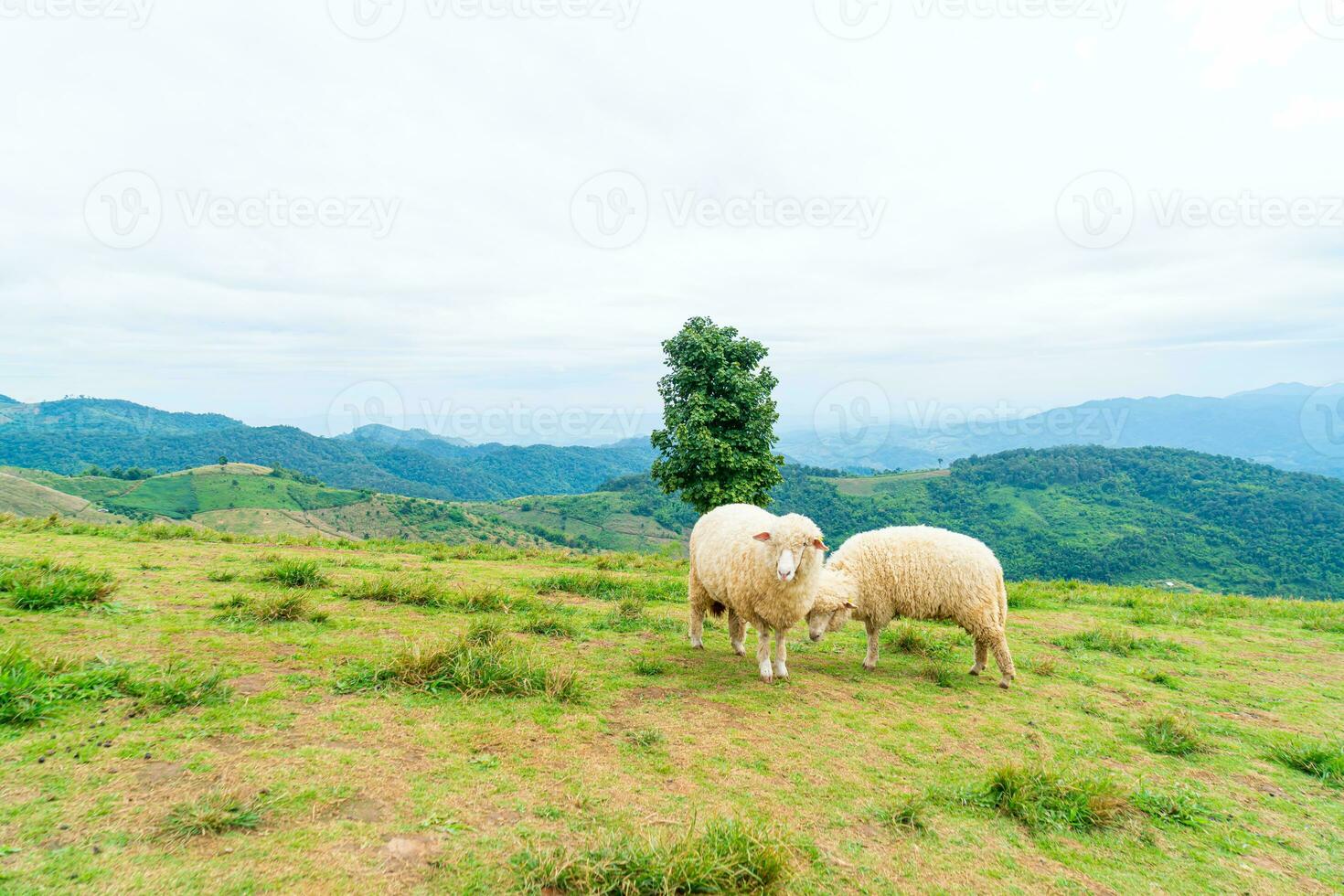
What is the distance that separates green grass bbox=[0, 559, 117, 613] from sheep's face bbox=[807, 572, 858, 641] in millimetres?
10268

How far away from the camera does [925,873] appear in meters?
4.18

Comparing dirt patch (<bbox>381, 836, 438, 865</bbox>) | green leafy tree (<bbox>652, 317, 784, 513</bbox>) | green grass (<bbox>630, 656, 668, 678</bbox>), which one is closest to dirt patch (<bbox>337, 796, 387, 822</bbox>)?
dirt patch (<bbox>381, 836, 438, 865</bbox>)

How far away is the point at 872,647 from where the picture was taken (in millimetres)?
9289

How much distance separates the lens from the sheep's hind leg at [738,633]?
9.41m

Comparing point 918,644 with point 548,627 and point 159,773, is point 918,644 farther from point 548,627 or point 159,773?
point 159,773

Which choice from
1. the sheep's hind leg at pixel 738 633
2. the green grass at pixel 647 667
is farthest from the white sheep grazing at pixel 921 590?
the green grass at pixel 647 667

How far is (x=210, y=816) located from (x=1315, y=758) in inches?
411

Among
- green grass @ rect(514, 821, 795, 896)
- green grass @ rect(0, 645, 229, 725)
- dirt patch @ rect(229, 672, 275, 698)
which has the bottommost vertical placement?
green grass @ rect(514, 821, 795, 896)

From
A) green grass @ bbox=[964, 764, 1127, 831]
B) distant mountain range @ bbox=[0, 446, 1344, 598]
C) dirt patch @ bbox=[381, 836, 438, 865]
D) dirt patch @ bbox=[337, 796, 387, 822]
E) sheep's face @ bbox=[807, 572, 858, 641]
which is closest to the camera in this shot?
dirt patch @ bbox=[381, 836, 438, 865]

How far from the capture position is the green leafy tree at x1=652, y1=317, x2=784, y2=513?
20375mm

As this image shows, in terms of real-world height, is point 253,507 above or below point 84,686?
below

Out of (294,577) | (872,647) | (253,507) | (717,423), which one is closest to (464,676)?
(872,647)

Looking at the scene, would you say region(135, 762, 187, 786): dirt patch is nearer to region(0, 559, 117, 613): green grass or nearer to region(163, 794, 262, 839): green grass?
region(163, 794, 262, 839): green grass

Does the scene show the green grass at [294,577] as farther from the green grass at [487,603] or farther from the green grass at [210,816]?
the green grass at [210,816]
